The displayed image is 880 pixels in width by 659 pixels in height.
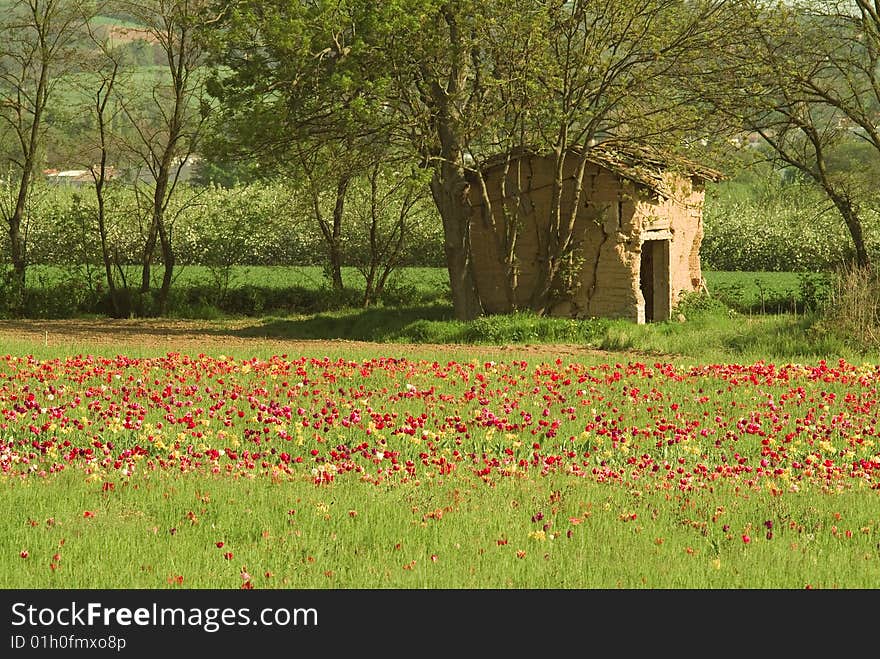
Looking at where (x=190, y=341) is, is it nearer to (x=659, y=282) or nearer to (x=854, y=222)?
(x=659, y=282)

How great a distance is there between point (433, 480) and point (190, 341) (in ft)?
47.5

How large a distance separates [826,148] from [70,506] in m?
24.8

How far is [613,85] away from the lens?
909 inches

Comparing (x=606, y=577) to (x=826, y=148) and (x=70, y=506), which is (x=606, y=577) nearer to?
(x=70, y=506)

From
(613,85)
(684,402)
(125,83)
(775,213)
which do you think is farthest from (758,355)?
(775,213)

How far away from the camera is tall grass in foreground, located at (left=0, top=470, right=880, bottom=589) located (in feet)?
19.7

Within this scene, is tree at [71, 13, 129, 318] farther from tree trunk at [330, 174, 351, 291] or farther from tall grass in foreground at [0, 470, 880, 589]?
tall grass in foreground at [0, 470, 880, 589]

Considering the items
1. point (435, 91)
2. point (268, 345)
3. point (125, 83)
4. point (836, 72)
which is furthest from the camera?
point (125, 83)

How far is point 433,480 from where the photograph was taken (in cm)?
834

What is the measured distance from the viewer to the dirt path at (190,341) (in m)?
18.6

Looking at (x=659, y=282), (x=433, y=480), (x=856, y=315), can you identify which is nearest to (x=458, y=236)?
(x=659, y=282)

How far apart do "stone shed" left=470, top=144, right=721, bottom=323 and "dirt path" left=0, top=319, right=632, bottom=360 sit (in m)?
3.32

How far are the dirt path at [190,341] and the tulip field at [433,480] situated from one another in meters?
4.75

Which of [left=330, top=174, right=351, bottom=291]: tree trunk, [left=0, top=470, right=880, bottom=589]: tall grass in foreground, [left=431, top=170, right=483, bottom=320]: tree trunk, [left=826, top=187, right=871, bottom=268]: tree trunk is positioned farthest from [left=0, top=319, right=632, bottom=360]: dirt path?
[left=826, top=187, right=871, bottom=268]: tree trunk
